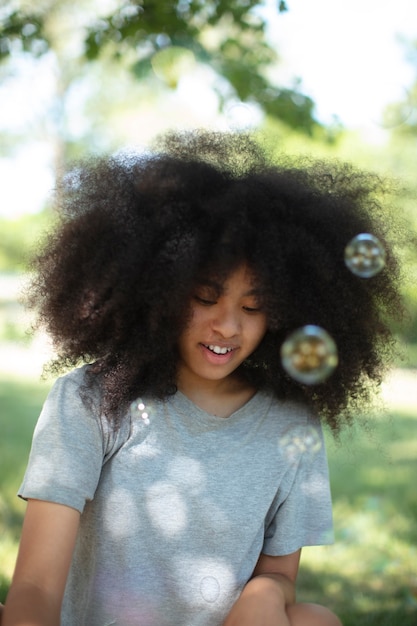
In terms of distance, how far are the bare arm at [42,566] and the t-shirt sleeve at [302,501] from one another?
62 centimetres

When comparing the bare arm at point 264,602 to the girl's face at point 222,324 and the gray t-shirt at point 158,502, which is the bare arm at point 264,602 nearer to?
the gray t-shirt at point 158,502

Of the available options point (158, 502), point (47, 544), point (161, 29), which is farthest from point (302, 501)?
point (161, 29)

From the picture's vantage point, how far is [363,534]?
4281mm

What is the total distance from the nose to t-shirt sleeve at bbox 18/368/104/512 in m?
0.38

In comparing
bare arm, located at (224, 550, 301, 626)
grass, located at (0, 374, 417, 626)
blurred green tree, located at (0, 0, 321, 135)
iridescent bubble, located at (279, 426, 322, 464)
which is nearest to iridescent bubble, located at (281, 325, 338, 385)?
iridescent bubble, located at (279, 426, 322, 464)

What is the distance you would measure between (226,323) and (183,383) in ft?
0.90

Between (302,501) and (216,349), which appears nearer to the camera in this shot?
(216,349)

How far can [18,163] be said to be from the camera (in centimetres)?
1952

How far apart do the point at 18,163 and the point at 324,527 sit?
18.2 m

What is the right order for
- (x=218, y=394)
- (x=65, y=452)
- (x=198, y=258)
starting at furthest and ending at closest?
(x=218, y=394)
(x=198, y=258)
(x=65, y=452)

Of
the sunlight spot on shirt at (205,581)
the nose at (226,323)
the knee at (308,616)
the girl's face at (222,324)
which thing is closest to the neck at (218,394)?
the girl's face at (222,324)

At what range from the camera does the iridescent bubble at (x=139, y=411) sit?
2.18m

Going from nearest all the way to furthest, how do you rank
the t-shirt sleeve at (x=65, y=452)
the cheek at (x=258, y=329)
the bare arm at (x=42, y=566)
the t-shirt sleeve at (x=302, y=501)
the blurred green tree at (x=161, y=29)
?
the bare arm at (x=42, y=566), the t-shirt sleeve at (x=65, y=452), the cheek at (x=258, y=329), the t-shirt sleeve at (x=302, y=501), the blurred green tree at (x=161, y=29)

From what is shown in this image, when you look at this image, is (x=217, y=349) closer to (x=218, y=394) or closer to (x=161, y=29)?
(x=218, y=394)
